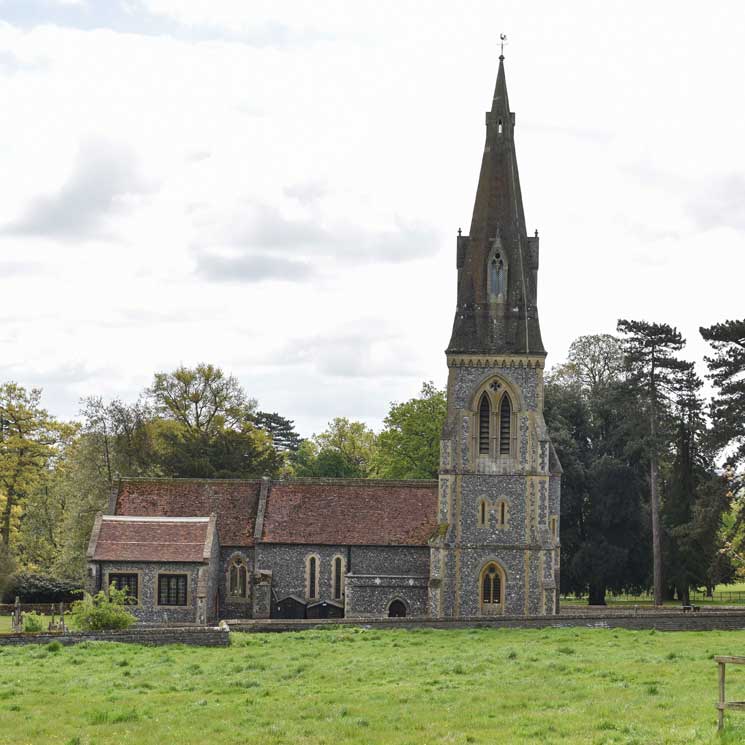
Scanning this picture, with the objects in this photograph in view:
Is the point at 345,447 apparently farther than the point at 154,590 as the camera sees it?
Yes

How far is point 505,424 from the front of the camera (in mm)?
51906

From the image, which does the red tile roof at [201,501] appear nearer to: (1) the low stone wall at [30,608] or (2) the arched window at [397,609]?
(1) the low stone wall at [30,608]

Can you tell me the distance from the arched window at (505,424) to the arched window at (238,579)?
1246cm

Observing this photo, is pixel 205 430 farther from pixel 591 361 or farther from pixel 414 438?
pixel 591 361

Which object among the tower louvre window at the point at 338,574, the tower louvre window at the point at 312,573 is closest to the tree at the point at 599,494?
the tower louvre window at the point at 338,574

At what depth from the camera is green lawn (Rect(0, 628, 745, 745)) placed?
67.1 ft

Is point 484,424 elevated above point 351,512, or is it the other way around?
point 484,424

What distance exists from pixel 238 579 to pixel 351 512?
581 centimetres

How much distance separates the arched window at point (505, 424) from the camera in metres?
51.8

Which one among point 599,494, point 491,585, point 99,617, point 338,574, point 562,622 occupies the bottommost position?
point 562,622

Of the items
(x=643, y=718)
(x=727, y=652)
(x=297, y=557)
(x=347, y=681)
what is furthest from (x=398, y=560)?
(x=643, y=718)

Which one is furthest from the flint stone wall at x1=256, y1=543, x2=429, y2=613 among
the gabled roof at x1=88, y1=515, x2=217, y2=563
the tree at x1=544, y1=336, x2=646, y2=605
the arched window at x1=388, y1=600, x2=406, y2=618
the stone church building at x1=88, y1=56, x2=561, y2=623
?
the tree at x1=544, y1=336, x2=646, y2=605

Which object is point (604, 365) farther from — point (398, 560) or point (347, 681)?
point (347, 681)

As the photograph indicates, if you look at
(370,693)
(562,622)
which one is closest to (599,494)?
(562,622)
